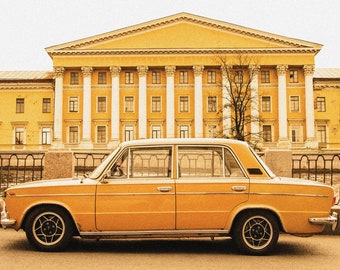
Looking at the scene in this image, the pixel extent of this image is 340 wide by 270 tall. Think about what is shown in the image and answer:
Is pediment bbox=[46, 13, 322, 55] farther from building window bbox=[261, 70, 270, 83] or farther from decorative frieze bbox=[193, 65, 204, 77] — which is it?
building window bbox=[261, 70, 270, 83]

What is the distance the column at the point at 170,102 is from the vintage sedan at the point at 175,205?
1894 inches

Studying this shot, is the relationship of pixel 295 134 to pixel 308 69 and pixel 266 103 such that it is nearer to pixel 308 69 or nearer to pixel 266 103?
pixel 266 103

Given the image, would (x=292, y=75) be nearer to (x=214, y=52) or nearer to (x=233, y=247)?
(x=214, y=52)

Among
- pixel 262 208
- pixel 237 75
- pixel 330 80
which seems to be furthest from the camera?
pixel 330 80

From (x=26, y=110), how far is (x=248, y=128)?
26387 millimetres

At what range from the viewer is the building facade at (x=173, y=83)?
5497cm

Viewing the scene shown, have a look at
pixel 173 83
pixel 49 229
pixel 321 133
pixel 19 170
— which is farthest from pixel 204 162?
pixel 321 133

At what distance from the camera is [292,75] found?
5619cm

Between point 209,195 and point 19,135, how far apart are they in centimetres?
5509

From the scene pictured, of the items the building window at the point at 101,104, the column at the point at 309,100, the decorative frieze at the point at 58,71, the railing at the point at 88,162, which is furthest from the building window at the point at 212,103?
the railing at the point at 88,162

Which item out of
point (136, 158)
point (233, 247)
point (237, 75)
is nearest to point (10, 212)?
point (136, 158)

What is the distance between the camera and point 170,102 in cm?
5544

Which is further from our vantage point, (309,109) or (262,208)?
(309,109)

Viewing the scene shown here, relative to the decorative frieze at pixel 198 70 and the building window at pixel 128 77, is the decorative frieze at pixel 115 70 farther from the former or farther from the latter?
the decorative frieze at pixel 198 70
